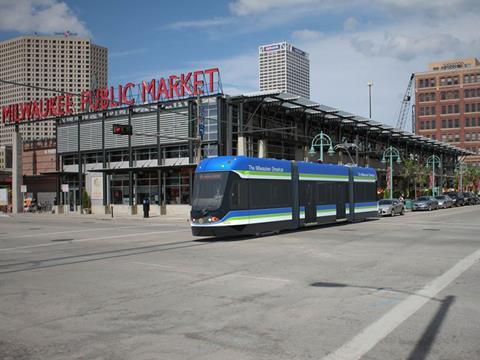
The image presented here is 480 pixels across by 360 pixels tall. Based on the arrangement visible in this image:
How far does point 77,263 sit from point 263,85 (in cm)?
15858

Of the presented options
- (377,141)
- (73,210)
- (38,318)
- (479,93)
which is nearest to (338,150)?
(377,141)

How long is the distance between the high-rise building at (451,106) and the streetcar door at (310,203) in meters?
130

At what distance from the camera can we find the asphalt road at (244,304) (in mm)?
6160

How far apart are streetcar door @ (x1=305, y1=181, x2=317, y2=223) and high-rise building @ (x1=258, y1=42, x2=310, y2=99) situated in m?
135

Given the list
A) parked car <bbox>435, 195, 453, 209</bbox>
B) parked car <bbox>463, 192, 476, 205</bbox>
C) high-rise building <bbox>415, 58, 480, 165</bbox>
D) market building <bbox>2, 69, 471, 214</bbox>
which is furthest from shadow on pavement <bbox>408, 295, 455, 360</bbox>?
high-rise building <bbox>415, 58, 480, 165</bbox>

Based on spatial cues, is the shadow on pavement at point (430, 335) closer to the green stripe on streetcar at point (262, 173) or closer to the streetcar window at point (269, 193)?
the green stripe on streetcar at point (262, 173)

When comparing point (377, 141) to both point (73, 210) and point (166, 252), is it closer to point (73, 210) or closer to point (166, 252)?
point (73, 210)

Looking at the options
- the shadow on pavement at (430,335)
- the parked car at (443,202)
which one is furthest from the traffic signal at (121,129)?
the parked car at (443,202)

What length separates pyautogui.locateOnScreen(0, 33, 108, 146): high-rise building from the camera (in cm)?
5244

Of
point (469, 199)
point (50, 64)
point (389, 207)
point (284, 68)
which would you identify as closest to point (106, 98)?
point (50, 64)

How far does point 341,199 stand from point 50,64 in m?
35.5

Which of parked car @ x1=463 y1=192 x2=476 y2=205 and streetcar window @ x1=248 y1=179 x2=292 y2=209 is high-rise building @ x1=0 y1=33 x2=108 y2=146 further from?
parked car @ x1=463 y1=192 x2=476 y2=205

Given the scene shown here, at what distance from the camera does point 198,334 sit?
6.74 metres

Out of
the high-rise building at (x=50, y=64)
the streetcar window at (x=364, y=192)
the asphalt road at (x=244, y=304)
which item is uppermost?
the high-rise building at (x=50, y=64)
